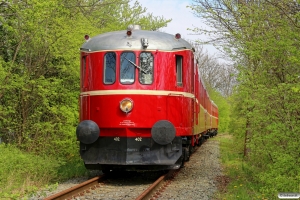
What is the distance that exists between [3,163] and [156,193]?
405 cm

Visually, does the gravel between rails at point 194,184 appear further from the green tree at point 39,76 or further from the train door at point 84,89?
the green tree at point 39,76

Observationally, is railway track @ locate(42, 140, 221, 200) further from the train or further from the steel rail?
the train

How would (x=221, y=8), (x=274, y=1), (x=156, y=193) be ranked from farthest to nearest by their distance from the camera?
1. (x=221, y=8)
2. (x=274, y=1)
3. (x=156, y=193)

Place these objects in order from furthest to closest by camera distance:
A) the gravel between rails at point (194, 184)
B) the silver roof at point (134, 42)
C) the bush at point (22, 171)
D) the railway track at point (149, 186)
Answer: the silver roof at point (134, 42), the bush at point (22, 171), the gravel between rails at point (194, 184), the railway track at point (149, 186)

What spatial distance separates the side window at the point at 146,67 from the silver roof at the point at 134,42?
0.18 m

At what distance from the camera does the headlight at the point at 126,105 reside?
962cm

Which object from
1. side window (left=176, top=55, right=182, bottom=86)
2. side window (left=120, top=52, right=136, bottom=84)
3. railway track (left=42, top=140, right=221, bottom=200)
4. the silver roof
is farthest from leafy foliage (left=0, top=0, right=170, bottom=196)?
side window (left=176, top=55, right=182, bottom=86)

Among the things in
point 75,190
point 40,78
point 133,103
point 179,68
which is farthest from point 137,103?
point 40,78

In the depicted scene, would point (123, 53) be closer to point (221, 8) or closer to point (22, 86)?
point (22, 86)

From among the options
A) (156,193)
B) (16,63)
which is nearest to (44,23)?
(16,63)

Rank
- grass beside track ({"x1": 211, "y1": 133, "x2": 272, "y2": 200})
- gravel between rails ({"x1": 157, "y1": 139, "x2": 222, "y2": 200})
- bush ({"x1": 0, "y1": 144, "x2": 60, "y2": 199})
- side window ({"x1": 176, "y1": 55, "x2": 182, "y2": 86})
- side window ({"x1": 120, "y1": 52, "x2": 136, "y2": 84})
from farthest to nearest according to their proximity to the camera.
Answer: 1. side window ({"x1": 176, "y1": 55, "x2": 182, "y2": 86})
2. side window ({"x1": 120, "y1": 52, "x2": 136, "y2": 84})
3. bush ({"x1": 0, "y1": 144, "x2": 60, "y2": 199})
4. gravel between rails ({"x1": 157, "y1": 139, "x2": 222, "y2": 200})
5. grass beside track ({"x1": 211, "y1": 133, "x2": 272, "y2": 200})

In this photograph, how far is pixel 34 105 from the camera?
13648 mm

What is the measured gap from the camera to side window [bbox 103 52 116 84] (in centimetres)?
984

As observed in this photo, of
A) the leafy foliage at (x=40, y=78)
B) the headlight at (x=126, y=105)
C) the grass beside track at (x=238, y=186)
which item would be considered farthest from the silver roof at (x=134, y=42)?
the grass beside track at (x=238, y=186)
